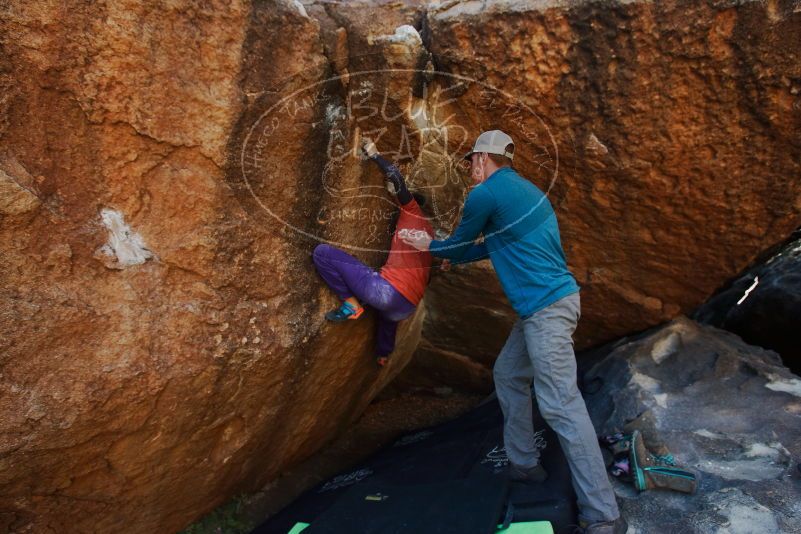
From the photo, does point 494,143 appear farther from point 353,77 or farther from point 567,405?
point 567,405

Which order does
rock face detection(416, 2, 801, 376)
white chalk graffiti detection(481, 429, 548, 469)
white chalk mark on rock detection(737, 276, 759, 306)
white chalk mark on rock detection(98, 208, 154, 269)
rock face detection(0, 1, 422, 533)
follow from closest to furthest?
rock face detection(0, 1, 422, 533) → white chalk mark on rock detection(98, 208, 154, 269) → rock face detection(416, 2, 801, 376) → white chalk graffiti detection(481, 429, 548, 469) → white chalk mark on rock detection(737, 276, 759, 306)

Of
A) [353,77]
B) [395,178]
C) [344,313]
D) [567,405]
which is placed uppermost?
[353,77]

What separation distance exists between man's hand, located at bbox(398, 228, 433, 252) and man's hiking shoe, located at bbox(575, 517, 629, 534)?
4.62 feet

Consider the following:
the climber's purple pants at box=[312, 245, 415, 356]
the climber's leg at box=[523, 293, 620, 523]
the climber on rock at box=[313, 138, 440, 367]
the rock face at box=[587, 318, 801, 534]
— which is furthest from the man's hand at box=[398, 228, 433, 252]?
the rock face at box=[587, 318, 801, 534]

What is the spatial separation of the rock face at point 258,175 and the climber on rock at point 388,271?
0.10m

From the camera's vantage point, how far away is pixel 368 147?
2814mm

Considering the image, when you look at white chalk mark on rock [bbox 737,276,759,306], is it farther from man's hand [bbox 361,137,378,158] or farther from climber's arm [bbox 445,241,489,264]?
man's hand [bbox 361,137,378,158]

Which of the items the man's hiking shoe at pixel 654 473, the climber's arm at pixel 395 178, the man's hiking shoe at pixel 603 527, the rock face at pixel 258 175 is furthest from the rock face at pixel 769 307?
the climber's arm at pixel 395 178

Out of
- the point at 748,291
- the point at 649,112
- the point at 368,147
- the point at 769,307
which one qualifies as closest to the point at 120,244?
the point at 368,147

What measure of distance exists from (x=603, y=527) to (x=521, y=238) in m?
1.19

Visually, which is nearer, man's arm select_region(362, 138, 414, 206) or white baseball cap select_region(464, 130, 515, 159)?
white baseball cap select_region(464, 130, 515, 159)

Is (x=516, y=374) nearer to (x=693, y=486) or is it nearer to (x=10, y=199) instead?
(x=693, y=486)

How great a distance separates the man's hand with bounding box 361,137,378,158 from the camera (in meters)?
2.82

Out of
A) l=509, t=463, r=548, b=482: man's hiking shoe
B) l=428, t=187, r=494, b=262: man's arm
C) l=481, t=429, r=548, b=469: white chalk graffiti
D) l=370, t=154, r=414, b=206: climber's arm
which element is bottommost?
l=481, t=429, r=548, b=469: white chalk graffiti
